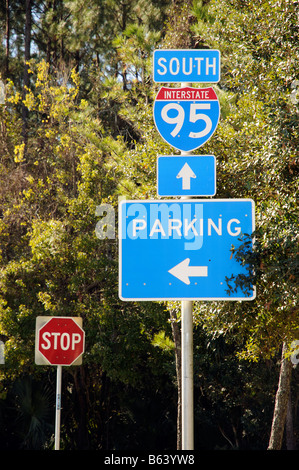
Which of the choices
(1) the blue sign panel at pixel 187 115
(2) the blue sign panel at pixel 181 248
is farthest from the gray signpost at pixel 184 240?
(1) the blue sign panel at pixel 187 115

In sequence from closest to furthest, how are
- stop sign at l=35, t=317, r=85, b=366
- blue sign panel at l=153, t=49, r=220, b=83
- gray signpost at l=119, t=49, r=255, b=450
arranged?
1. gray signpost at l=119, t=49, r=255, b=450
2. blue sign panel at l=153, t=49, r=220, b=83
3. stop sign at l=35, t=317, r=85, b=366

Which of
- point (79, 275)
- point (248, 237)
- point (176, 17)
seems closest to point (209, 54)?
point (248, 237)

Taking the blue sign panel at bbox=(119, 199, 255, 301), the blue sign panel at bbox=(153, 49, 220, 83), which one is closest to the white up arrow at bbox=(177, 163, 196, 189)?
the blue sign panel at bbox=(119, 199, 255, 301)

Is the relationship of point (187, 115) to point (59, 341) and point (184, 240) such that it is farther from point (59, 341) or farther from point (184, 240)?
point (59, 341)

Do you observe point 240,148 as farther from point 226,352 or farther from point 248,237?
point 226,352

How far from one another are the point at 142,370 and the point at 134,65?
889 cm

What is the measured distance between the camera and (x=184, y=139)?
13.1 feet

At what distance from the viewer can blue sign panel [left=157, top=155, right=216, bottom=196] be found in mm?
3795

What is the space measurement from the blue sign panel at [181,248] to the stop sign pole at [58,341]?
4880 millimetres

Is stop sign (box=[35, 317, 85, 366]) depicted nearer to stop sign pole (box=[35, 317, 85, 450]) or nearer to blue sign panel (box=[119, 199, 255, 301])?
stop sign pole (box=[35, 317, 85, 450])

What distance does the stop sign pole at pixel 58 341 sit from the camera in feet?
27.5

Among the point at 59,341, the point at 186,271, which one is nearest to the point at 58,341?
the point at 59,341

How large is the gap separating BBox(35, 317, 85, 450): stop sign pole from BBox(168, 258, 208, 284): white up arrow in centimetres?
497

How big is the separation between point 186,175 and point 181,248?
459 millimetres
